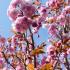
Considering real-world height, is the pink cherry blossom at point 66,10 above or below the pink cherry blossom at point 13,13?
below

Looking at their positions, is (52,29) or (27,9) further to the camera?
(52,29)

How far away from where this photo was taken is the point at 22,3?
20.7ft

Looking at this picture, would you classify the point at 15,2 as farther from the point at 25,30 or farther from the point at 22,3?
the point at 25,30

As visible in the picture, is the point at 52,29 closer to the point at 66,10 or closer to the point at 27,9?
the point at 66,10

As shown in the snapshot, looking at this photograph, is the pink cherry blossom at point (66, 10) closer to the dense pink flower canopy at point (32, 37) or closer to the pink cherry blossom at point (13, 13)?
the dense pink flower canopy at point (32, 37)

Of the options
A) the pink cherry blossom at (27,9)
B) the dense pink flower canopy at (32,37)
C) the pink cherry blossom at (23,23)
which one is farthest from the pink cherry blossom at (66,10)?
the pink cherry blossom at (23,23)

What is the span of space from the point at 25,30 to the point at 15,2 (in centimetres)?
65

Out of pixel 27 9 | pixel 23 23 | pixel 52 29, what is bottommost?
pixel 52 29

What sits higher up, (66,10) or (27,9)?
(27,9)

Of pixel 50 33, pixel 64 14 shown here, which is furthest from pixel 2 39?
pixel 64 14

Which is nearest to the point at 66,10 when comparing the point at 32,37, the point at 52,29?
the point at 52,29

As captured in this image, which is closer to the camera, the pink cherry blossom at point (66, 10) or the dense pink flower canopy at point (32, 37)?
the dense pink flower canopy at point (32, 37)

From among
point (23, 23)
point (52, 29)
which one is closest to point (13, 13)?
point (23, 23)

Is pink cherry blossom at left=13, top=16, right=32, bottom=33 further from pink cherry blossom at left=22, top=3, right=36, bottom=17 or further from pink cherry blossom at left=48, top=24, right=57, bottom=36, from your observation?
pink cherry blossom at left=48, top=24, right=57, bottom=36
